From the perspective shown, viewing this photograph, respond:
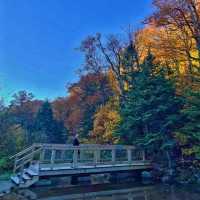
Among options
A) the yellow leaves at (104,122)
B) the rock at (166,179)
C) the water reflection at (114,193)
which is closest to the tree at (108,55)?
the yellow leaves at (104,122)

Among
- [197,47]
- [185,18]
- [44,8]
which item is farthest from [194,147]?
[44,8]

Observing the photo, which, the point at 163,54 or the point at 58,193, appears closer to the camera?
the point at 58,193

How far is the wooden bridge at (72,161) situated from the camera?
11.4m

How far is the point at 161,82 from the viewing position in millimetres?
15711

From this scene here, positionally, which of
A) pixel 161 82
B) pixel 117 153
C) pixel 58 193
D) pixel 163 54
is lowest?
pixel 58 193

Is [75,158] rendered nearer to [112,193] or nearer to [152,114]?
[112,193]

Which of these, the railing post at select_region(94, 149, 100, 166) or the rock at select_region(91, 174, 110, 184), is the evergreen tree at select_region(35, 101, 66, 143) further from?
the railing post at select_region(94, 149, 100, 166)

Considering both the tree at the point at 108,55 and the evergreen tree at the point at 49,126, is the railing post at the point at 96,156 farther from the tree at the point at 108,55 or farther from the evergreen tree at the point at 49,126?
the evergreen tree at the point at 49,126

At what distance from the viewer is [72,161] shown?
1250 cm

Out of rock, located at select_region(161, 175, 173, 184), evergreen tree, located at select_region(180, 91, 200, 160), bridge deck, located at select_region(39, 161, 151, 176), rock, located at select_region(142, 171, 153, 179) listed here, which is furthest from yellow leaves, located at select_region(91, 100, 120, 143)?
evergreen tree, located at select_region(180, 91, 200, 160)

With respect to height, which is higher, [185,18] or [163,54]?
[185,18]

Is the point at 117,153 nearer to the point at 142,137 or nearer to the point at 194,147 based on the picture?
the point at 142,137

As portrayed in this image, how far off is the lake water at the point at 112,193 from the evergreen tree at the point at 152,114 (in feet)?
10.7

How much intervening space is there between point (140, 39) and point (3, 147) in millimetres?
13271
